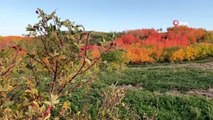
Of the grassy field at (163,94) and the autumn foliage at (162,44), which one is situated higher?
the grassy field at (163,94)

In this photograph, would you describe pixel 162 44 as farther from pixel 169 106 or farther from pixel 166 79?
pixel 169 106

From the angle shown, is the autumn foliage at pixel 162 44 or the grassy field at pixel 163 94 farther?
the autumn foliage at pixel 162 44

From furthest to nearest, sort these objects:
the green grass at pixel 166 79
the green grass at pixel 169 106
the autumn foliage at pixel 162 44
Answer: the autumn foliage at pixel 162 44 → the green grass at pixel 166 79 → the green grass at pixel 169 106

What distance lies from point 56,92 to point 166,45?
816 inches

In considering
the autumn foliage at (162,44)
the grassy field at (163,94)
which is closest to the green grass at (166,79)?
the grassy field at (163,94)

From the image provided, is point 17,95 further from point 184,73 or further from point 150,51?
point 150,51

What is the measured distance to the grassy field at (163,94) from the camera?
888 centimetres

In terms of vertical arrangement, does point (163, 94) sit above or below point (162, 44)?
above

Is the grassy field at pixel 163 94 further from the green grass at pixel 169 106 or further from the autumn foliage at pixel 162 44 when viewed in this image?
the autumn foliage at pixel 162 44

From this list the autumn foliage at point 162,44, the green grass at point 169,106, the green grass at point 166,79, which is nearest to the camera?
the green grass at point 169,106

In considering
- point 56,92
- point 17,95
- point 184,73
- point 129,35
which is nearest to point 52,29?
point 56,92

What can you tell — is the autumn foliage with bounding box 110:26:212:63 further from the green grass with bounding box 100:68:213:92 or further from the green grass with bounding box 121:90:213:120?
the green grass with bounding box 121:90:213:120

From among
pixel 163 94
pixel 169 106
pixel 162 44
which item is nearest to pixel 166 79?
pixel 163 94

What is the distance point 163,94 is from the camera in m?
10.1
